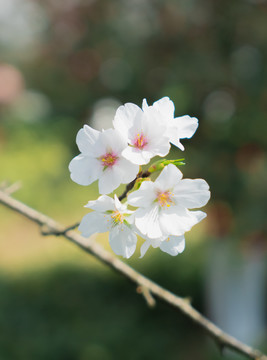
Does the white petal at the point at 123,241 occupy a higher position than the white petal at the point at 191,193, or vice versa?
the white petal at the point at 191,193

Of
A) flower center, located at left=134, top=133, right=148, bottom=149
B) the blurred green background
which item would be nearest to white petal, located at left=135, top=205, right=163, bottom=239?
flower center, located at left=134, top=133, right=148, bottom=149

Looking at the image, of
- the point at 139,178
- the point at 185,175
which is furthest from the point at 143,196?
the point at 185,175

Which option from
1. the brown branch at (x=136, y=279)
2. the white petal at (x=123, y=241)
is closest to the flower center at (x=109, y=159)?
the white petal at (x=123, y=241)

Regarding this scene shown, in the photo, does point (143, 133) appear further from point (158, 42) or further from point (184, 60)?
point (158, 42)

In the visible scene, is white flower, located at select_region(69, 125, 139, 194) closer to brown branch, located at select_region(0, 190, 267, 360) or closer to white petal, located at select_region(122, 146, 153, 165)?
white petal, located at select_region(122, 146, 153, 165)

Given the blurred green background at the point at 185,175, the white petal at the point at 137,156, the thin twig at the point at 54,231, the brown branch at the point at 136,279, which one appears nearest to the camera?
the white petal at the point at 137,156

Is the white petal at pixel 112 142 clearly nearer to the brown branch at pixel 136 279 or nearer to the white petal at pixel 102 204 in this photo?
the white petal at pixel 102 204

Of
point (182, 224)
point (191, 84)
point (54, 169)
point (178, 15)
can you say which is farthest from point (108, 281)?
point (182, 224)
